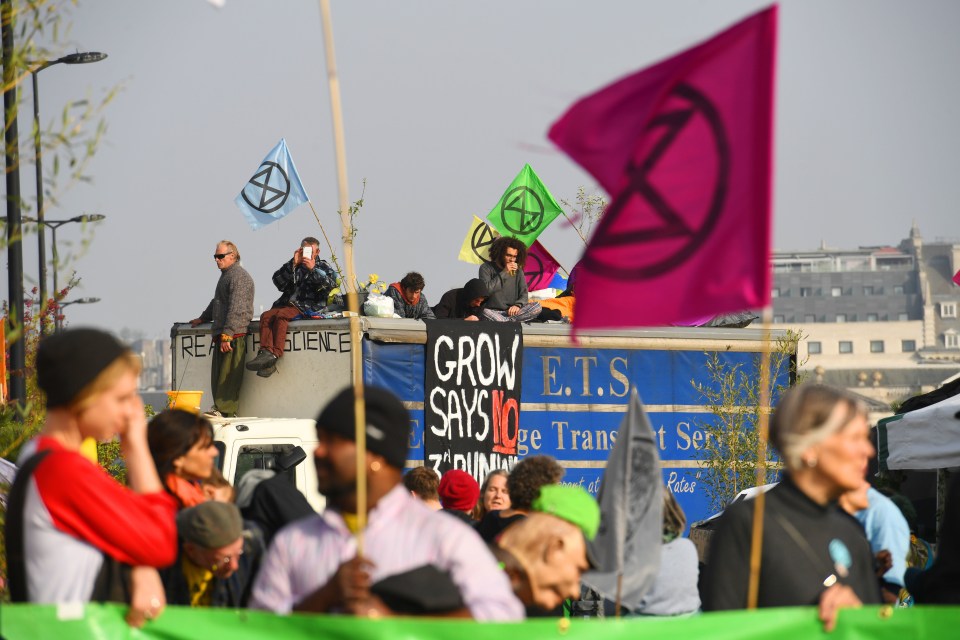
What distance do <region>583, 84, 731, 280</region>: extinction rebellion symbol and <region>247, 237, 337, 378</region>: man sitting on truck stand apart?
9390mm

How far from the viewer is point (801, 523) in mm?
4531

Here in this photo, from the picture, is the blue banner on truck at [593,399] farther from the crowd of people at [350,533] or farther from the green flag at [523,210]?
the crowd of people at [350,533]

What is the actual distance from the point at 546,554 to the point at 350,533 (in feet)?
3.20

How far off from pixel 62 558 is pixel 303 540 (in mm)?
705

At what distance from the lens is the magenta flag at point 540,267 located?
19484 millimetres

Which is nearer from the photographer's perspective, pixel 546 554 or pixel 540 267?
pixel 546 554

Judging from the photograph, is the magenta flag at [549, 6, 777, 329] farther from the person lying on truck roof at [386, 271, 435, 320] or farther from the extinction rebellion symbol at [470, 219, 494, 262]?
the extinction rebellion symbol at [470, 219, 494, 262]

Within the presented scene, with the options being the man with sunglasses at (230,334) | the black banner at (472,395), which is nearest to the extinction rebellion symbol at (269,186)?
the man with sunglasses at (230,334)

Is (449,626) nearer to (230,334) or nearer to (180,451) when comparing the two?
(180,451)

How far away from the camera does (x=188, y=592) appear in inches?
204

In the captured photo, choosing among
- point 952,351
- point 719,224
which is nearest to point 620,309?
point 719,224

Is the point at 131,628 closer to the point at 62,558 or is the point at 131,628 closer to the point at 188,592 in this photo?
the point at 62,558

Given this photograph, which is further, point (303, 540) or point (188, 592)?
point (188, 592)

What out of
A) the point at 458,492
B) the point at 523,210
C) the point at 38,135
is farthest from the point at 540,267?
the point at 38,135
